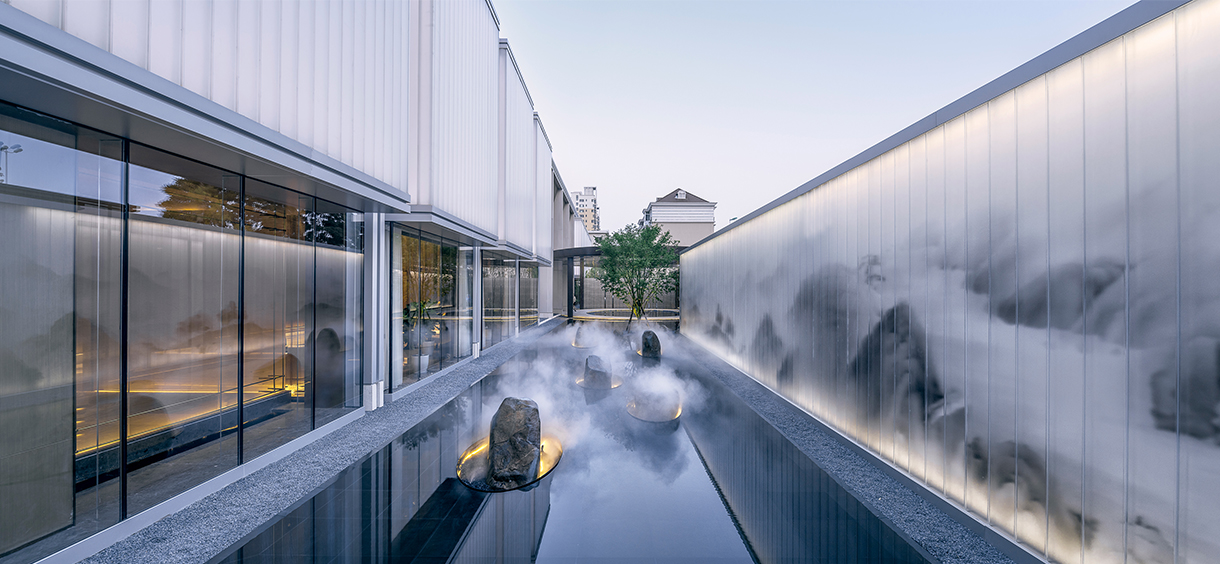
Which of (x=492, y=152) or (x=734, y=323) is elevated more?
(x=492, y=152)

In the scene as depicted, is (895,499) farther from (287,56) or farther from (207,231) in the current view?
(207,231)

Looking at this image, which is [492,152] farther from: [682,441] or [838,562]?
[838,562]

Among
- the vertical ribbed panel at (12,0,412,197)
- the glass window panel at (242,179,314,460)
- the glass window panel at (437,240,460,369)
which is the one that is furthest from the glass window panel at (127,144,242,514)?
the glass window panel at (437,240,460,369)

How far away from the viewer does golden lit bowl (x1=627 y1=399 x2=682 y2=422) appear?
308 inches

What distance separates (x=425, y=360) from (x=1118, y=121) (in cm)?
1130

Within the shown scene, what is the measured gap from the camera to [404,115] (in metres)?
8.42

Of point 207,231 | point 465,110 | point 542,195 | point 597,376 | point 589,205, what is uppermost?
point 589,205

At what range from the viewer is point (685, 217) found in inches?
1555

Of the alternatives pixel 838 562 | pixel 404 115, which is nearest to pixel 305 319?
pixel 404 115

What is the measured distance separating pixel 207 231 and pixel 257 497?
12.9 ft

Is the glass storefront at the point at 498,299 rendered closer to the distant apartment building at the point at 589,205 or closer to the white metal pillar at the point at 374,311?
the white metal pillar at the point at 374,311

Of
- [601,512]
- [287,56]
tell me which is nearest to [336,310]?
[287,56]

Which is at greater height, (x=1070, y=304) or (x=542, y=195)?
(x=542, y=195)

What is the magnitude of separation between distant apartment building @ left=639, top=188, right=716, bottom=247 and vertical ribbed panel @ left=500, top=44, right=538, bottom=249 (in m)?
20.0
